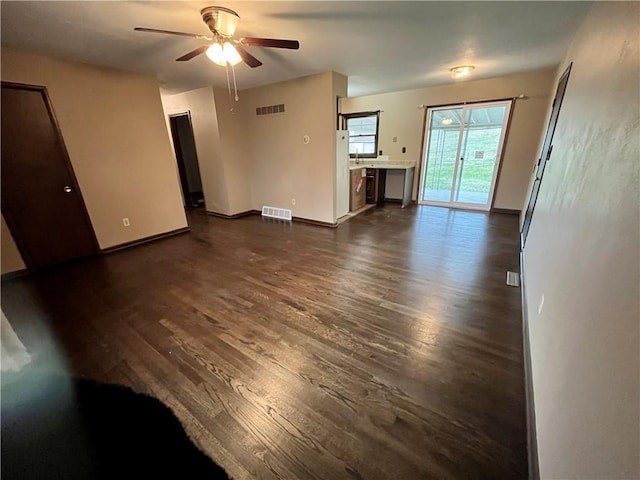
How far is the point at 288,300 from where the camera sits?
244cm

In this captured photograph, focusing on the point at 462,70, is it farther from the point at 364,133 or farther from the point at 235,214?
the point at 235,214

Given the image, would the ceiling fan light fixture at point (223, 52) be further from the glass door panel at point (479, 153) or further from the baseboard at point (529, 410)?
the glass door panel at point (479, 153)

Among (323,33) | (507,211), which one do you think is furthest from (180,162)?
(507,211)

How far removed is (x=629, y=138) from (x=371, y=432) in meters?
1.64

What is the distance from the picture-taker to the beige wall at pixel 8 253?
2.86 m

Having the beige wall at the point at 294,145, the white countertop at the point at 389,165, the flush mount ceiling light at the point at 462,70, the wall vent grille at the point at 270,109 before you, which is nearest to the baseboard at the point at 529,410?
the beige wall at the point at 294,145

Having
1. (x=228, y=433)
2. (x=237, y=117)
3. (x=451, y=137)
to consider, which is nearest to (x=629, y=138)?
(x=228, y=433)

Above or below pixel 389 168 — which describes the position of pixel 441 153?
above

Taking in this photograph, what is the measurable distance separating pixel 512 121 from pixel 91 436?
638cm

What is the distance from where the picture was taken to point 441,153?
545 cm

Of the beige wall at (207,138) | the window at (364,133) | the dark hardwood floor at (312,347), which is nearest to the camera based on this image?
the dark hardwood floor at (312,347)

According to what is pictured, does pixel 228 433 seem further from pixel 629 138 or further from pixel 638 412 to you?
pixel 629 138

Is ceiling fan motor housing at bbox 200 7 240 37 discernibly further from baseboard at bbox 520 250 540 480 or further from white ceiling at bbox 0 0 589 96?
baseboard at bbox 520 250 540 480

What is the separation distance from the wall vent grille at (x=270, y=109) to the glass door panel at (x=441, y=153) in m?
3.08
